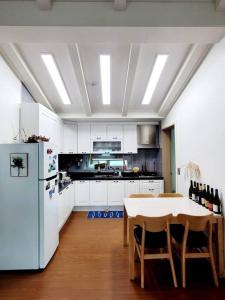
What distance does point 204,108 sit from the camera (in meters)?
3.11

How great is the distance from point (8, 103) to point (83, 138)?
2566 millimetres

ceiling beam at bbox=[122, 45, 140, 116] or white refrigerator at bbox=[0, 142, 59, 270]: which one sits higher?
ceiling beam at bbox=[122, 45, 140, 116]

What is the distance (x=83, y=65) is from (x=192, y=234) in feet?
9.76

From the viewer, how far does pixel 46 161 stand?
2.89 meters

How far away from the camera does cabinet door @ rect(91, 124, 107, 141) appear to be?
18.8 feet

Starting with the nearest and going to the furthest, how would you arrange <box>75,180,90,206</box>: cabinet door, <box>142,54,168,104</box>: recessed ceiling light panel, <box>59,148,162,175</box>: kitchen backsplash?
<box>142,54,168,104</box>: recessed ceiling light panel, <box>75,180,90,206</box>: cabinet door, <box>59,148,162,175</box>: kitchen backsplash

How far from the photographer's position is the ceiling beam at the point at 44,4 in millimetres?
2168

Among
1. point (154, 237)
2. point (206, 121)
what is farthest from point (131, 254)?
point (206, 121)

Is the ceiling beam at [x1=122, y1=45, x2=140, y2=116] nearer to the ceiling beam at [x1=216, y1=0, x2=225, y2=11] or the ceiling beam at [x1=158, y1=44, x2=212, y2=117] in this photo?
the ceiling beam at [x1=158, y1=44, x2=212, y2=117]

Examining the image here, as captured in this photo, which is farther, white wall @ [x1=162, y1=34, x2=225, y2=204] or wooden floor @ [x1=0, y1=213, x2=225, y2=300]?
white wall @ [x1=162, y1=34, x2=225, y2=204]

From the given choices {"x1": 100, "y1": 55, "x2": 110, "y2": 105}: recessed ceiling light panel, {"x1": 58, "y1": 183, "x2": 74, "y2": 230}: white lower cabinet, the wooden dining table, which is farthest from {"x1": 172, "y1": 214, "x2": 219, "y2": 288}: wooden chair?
{"x1": 100, "y1": 55, "x2": 110, "y2": 105}: recessed ceiling light panel

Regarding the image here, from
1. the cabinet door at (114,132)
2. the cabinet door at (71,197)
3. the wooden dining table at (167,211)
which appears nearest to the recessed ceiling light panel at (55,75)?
the cabinet door at (114,132)

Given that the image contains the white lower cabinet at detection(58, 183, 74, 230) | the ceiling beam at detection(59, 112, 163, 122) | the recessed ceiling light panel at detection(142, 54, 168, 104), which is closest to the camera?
the recessed ceiling light panel at detection(142, 54, 168, 104)

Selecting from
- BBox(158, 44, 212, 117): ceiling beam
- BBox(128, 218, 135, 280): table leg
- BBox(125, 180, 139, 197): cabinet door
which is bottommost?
BBox(128, 218, 135, 280): table leg
